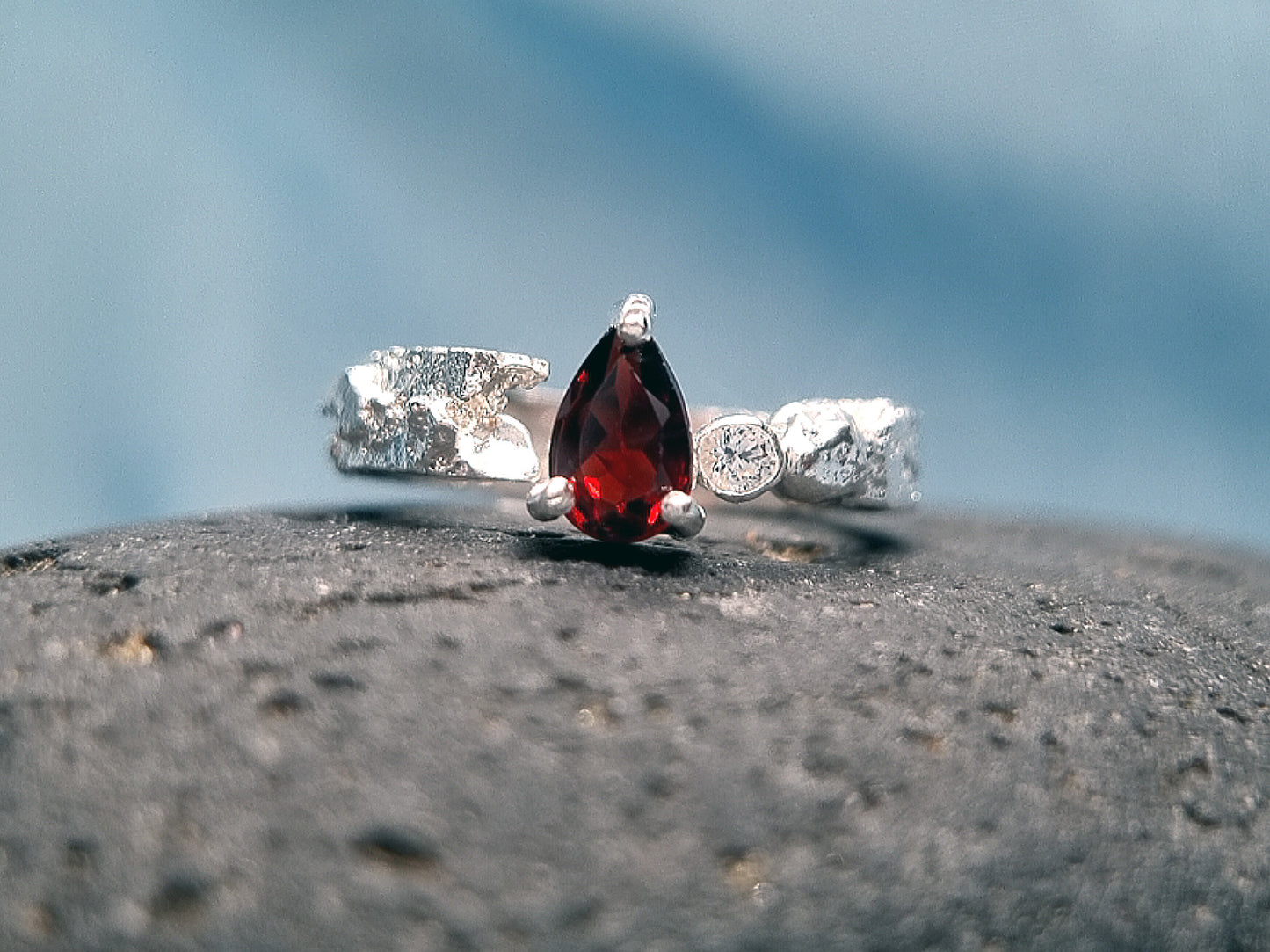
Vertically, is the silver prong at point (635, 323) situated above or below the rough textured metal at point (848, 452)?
above

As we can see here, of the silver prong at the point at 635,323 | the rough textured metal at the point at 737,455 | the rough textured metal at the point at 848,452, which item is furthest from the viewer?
the rough textured metal at the point at 848,452

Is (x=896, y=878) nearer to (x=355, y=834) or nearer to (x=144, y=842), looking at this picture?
(x=355, y=834)

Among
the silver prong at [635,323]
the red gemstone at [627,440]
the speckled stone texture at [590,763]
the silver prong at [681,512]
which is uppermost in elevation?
the silver prong at [635,323]

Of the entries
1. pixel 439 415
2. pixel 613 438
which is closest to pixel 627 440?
pixel 613 438

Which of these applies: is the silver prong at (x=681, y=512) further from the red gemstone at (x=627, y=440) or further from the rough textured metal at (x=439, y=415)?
the rough textured metal at (x=439, y=415)

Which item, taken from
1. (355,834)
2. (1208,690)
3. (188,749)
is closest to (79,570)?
(188,749)

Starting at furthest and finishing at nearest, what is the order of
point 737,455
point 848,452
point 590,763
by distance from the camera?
point 848,452
point 737,455
point 590,763

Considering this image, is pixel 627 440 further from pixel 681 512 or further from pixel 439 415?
pixel 439 415

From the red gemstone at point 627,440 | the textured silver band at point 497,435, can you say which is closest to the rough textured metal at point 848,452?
the textured silver band at point 497,435

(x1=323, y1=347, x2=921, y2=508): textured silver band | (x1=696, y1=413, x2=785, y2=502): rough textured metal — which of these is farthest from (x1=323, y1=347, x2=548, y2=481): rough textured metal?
(x1=696, y1=413, x2=785, y2=502): rough textured metal
